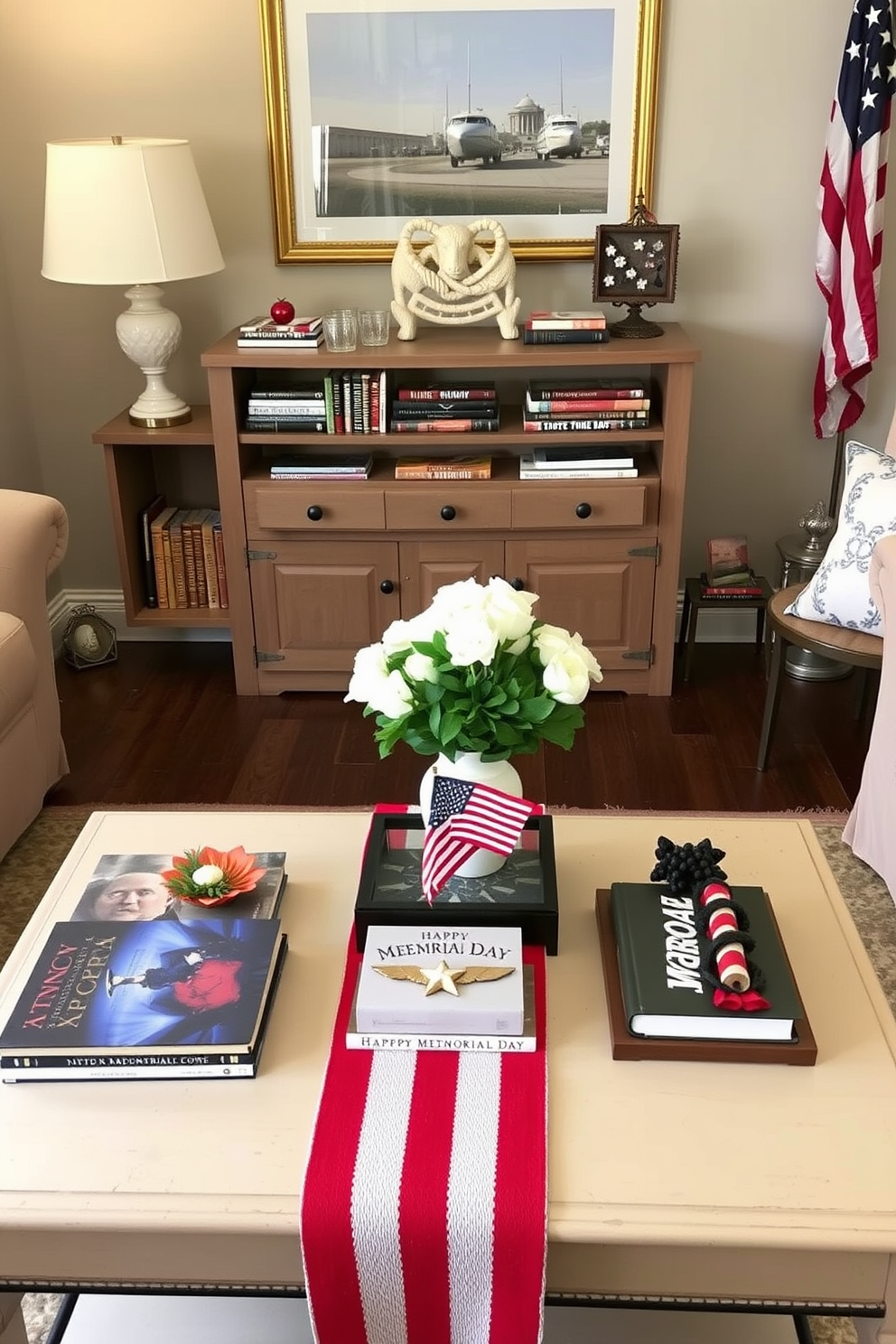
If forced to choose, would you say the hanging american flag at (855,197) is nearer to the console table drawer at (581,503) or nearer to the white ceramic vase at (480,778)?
the console table drawer at (581,503)

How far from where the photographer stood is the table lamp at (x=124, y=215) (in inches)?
109

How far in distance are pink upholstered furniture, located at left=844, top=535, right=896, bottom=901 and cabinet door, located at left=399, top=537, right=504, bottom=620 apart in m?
1.03

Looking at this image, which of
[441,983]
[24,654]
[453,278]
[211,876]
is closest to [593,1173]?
[441,983]

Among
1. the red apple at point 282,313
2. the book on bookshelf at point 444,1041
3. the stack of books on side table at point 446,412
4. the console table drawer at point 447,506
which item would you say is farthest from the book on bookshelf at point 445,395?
the book on bookshelf at point 444,1041

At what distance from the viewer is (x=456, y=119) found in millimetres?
3100

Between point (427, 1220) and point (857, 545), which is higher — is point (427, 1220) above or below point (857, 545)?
below

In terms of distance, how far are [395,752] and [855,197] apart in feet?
5.84

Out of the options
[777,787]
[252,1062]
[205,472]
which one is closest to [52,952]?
[252,1062]

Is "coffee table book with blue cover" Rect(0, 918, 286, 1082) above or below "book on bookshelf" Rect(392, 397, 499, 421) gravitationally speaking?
below

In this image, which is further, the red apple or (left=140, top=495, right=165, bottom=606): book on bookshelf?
(left=140, top=495, right=165, bottom=606): book on bookshelf

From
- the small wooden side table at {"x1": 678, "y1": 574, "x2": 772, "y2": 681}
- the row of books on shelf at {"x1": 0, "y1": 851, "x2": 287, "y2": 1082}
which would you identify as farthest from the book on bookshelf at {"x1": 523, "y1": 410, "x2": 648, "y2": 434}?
the row of books on shelf at {"x1": 0, "y1": 851, "x2": 287, "y2": 1082}

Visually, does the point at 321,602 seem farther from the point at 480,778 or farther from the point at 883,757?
the point at 480,778

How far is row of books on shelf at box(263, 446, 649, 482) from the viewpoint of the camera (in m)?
3.02

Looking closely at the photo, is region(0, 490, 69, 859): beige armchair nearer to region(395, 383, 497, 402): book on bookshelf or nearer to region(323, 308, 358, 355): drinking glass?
region(323, 308, 358, 355): drinking glass
